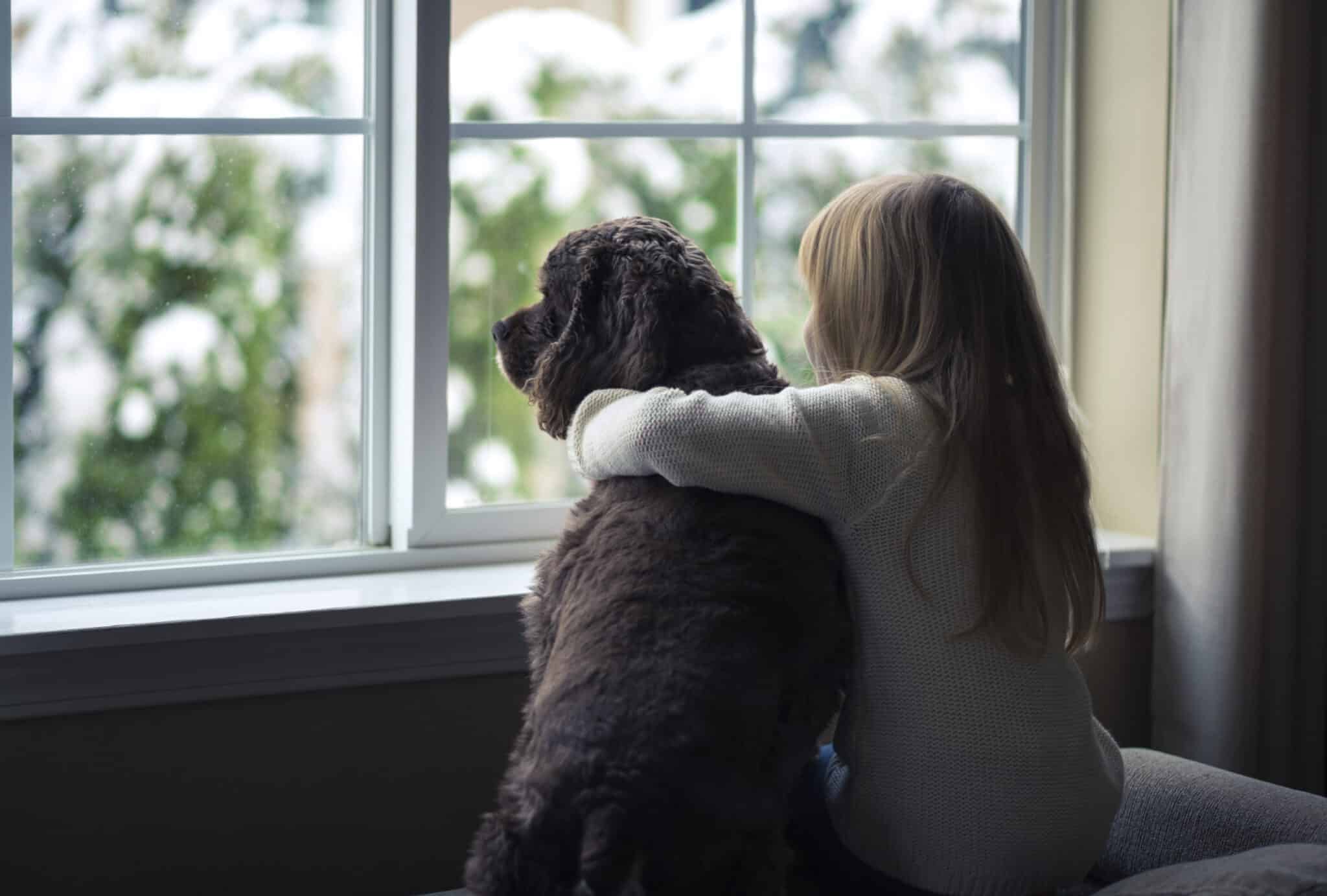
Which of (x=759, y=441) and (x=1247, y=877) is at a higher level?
(x=759, y=441)

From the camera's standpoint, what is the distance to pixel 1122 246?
2299 mm

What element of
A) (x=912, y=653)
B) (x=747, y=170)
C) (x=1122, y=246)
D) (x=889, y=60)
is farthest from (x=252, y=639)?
(x=1122, y=246)

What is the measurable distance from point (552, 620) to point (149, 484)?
799mm

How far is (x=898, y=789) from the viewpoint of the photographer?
4.35 ft

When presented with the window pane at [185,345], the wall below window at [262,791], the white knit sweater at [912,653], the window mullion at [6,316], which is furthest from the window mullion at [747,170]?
the window mullion at [6,316]

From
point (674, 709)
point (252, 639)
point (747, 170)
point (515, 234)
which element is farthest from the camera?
point (747, 170)

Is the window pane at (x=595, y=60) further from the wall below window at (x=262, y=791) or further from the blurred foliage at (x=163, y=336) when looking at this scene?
the wall below window at (x=262, y=791)

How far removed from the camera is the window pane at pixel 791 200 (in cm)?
220

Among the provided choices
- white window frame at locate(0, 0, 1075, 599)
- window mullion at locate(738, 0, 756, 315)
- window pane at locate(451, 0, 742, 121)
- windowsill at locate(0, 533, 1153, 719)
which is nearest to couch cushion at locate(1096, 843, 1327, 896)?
windowsill at locate(0, 533, 1153, 719)

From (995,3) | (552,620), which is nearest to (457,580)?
(552,620)

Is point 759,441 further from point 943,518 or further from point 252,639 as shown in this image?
point 252,639

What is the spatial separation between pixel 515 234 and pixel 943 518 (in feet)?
3.14

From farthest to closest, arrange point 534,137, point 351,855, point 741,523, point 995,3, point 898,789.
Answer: point 995,3 < point 534,137 < point 351,855 < point 898,789 < point 741,523

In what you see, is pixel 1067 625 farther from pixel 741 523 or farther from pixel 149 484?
pixel 149 484
